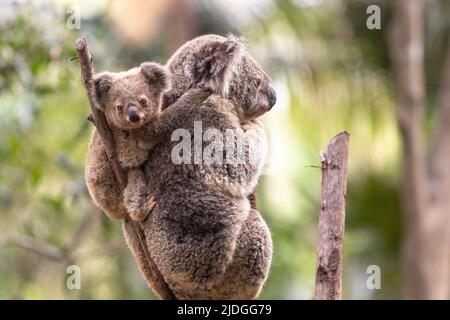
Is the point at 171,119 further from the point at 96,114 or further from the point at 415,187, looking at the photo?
the point at 415,187

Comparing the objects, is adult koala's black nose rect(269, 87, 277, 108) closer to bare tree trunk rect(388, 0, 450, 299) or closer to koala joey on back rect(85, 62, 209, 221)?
koala joey on back rect(85, 62, 209, 221)

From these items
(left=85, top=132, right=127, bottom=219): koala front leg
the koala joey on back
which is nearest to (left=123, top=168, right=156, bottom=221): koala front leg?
the koala joey on back

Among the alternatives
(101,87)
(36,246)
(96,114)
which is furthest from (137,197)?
(36,246)

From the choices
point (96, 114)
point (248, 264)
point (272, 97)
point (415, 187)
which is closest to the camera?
point (96, 114)

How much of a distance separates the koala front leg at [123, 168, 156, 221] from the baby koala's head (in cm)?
34

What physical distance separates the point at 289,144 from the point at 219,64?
872 centimetres

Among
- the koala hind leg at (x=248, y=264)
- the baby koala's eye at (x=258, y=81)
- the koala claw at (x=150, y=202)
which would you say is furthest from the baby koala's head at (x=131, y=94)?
the koala hind leg at (x=248, y=264)

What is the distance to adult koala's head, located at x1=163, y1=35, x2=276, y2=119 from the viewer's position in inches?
194

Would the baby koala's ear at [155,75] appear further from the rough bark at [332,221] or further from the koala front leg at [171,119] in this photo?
the rough bark at [332,221]

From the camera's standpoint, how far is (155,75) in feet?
15.2

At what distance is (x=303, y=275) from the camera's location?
12070mm

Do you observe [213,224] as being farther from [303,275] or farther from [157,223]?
[303,275]

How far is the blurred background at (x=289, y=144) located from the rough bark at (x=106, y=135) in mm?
3387
